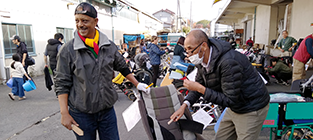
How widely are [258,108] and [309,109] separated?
3.85 feet

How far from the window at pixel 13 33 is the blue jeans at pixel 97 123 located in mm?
9473

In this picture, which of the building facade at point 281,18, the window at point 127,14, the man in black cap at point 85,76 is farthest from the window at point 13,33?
the window at point 127,14

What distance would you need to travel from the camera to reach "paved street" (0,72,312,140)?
3.97 m

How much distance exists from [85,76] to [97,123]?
0.53 metres

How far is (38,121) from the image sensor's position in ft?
15.6

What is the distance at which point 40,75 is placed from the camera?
11.3 m

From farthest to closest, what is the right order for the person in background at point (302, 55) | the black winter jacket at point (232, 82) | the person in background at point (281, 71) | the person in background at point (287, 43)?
the person in background at point (287, 43) < the person in background at point (281, 71) < the person in background at point (302, 55) < the black winter jacket at point (232, 82)

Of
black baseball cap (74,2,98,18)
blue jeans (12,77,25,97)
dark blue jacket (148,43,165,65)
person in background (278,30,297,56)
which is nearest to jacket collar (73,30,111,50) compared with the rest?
black baseball cap (74,2,98,18)

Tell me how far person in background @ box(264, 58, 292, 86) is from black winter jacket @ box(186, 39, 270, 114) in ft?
19.7

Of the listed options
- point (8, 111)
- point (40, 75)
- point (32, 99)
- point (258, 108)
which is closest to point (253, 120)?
point (258, 108)

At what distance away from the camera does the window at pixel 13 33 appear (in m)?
9.43

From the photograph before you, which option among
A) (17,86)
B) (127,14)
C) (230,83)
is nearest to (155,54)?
(17,86)

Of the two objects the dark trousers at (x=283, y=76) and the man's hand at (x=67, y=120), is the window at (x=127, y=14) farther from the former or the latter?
the man's hand at (x=67, y=120)

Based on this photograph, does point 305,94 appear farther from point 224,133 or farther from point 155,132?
point 155,132
